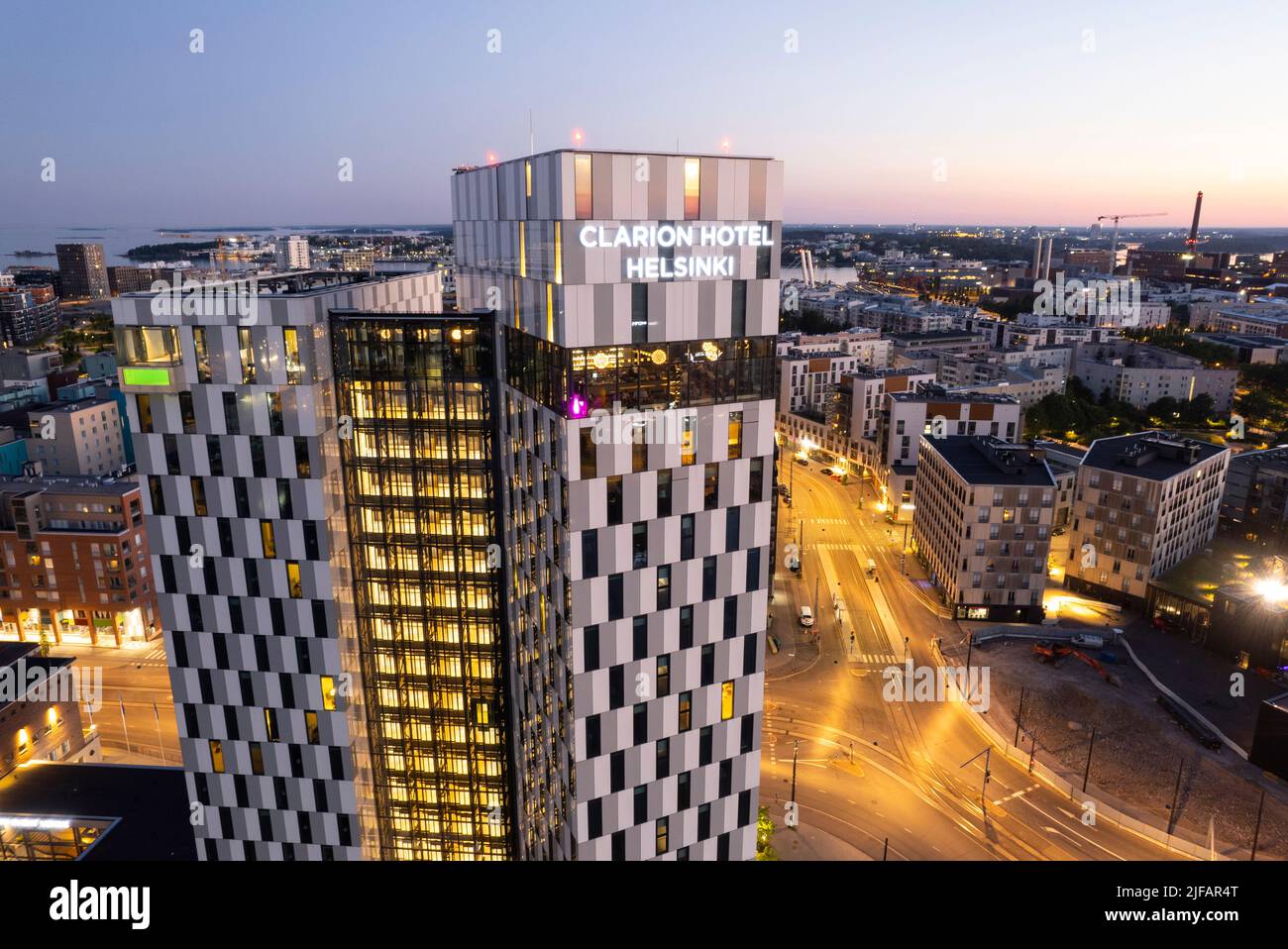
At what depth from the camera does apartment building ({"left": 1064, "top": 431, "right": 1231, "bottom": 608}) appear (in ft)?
310

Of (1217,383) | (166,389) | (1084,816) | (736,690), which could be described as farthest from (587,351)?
(1217,383)

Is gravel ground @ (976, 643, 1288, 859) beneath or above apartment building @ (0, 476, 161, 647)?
beneath

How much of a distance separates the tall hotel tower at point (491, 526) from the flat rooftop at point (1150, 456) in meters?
78.7

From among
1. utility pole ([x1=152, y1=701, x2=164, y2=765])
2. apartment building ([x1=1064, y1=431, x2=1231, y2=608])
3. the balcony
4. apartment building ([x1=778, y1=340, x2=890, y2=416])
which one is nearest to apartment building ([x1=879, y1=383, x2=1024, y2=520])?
apartment building ([x1=1064, y1=431, x2=1231, y2=608])

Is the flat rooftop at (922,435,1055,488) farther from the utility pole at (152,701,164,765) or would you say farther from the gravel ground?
the utility pole at (152,701,164,765)

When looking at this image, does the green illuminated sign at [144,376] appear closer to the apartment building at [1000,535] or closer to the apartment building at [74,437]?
the apartment building at [1000,535]

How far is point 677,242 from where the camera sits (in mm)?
31375

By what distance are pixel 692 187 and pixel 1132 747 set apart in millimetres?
67649

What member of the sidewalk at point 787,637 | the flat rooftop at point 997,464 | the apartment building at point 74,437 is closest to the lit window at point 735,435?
the sidewalk at point 787,637

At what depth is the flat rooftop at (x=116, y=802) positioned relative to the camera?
52.4m

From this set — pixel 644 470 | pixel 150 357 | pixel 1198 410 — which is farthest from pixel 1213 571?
pixel 150 357

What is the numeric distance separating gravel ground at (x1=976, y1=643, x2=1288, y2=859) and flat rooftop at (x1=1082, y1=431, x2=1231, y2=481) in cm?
2207

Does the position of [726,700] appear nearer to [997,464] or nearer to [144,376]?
[144,376]
